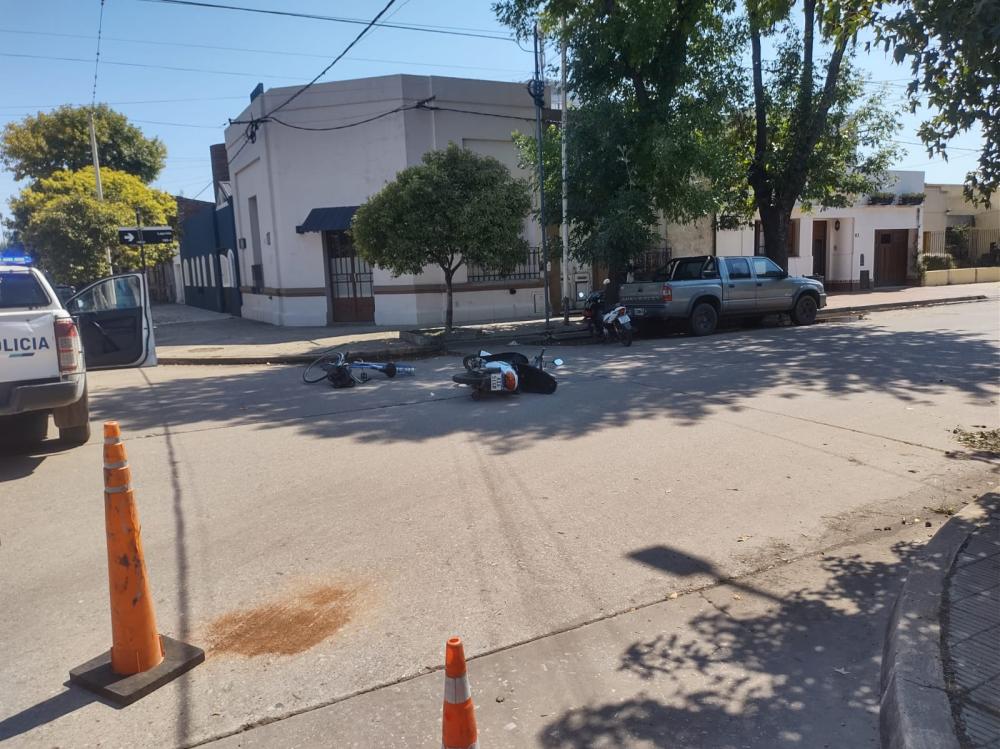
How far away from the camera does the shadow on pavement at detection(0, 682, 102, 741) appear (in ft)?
10.2

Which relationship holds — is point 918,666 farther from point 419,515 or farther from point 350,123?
point 350,123

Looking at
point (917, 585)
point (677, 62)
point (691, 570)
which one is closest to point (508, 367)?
point (691, 570)

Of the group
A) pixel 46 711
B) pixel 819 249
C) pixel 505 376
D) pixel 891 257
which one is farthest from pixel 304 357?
pixel 891 257

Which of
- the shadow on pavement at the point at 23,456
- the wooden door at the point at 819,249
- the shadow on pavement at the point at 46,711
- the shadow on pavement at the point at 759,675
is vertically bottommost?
the shadow on pavement at the point at 759,675

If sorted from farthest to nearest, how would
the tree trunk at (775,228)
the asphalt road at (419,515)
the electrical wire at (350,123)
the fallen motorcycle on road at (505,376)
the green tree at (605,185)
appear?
the tree trunk at (775,228) → the electrical wire at (350,123) → the green tree at (605,185) → the fallen motorcycle on road at (505,376) → the asphalt road at (419,515)

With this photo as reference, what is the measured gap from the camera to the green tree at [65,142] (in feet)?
116

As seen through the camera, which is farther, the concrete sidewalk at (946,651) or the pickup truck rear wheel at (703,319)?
the pickup truck rear wheel at (703,319)

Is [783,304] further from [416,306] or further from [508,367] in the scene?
[508,367]

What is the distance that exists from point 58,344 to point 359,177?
1399 cm

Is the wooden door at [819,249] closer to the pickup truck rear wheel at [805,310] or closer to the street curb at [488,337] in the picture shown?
the pickup truck rear wheel at [805,310]

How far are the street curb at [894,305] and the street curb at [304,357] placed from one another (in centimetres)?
1119

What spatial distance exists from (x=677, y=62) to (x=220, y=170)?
76.2ft

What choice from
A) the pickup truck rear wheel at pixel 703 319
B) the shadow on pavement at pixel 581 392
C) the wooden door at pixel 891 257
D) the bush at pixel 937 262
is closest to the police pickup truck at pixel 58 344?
the shadow on pavement at pixel 581 392

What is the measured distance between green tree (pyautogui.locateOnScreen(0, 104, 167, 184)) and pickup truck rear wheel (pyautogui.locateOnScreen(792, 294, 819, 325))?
3352cm
